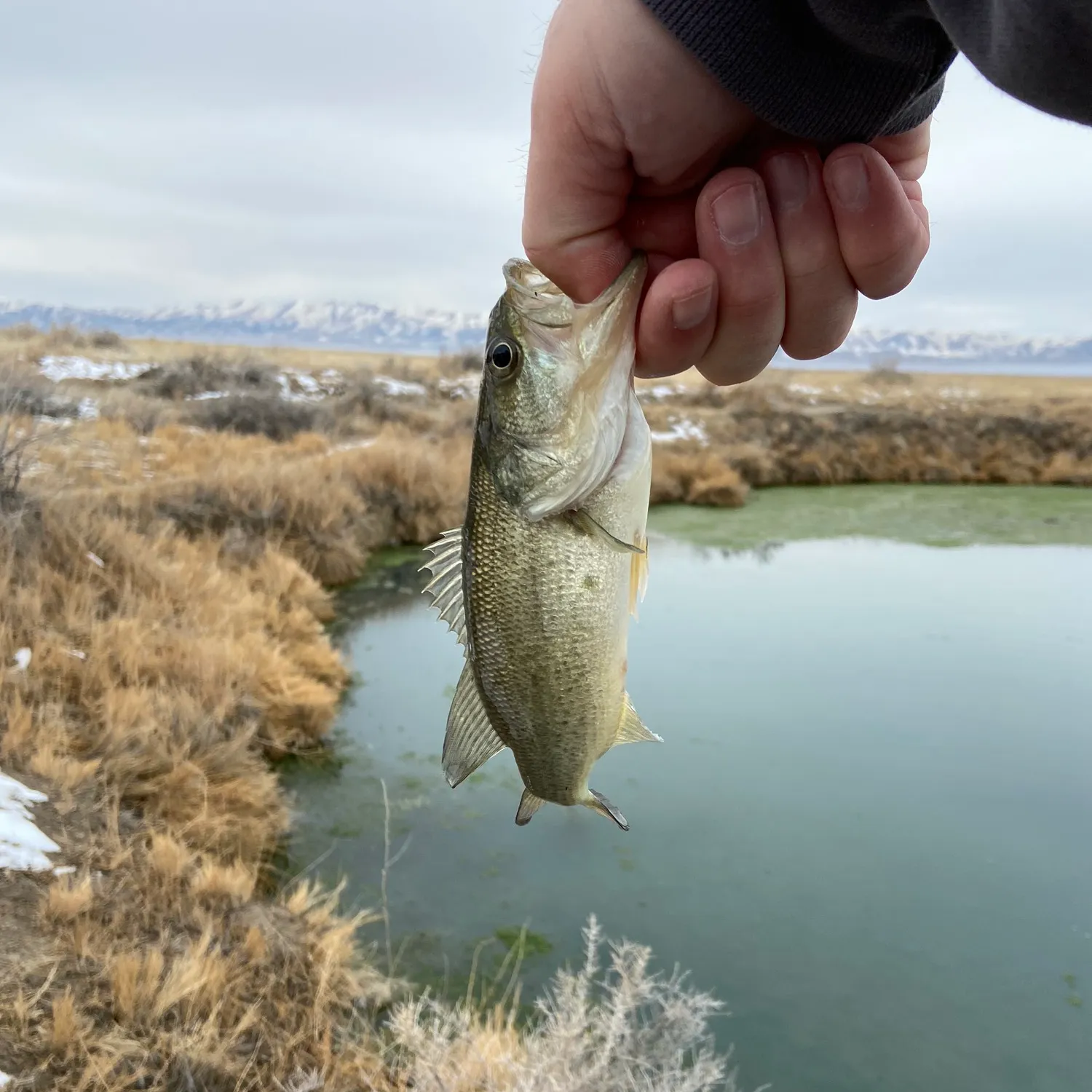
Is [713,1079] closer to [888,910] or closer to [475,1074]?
[475,1074]

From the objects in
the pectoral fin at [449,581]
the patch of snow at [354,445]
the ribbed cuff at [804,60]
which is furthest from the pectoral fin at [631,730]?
the patch of snow at [354,445]

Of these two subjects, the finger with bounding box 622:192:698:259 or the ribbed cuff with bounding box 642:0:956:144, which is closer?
the ribbed cuff with bounding box 642:0:956:144

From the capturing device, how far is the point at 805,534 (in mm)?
13758

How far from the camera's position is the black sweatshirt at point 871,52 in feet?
2.87

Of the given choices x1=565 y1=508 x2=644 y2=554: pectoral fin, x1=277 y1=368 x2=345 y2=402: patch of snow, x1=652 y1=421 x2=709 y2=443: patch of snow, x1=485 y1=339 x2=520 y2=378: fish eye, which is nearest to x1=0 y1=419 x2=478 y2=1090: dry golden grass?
x1=565 y1=508 x2=644 y2=554: pectoral fin

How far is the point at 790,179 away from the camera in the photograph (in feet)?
4.68

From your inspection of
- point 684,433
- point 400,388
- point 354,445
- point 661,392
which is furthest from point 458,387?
point 354,445

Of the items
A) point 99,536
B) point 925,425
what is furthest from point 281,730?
point 925,425

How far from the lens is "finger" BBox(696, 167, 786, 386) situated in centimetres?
142

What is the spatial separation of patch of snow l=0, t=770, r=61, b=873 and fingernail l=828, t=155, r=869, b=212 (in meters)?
4.23

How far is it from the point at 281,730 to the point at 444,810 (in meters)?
1.38

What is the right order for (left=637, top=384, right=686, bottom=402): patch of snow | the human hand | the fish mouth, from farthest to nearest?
(left=637, top=384, right=686, bottom=402): patch of snow
the fish mouth
the human hand

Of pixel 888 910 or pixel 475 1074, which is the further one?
pixel 888 910

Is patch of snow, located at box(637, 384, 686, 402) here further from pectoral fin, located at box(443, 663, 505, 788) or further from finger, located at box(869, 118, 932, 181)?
pectoral fin, located at box(443, 663, 505, 788)
